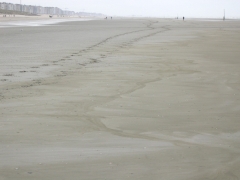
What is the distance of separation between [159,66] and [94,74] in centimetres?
228

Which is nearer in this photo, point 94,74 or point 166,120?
point 166,120

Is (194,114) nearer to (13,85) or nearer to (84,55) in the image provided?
(13,85)

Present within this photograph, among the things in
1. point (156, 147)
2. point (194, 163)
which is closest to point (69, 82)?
point (156, 147)

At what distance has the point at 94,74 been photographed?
350 inches

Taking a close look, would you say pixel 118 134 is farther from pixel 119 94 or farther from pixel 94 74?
pixel 94 74

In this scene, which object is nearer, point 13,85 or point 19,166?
point 19,166

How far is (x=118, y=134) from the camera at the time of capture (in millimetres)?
4535

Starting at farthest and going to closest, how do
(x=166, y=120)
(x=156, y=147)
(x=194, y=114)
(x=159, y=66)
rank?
1. (x=159, y=66)
2. (x=194, y=114)
3. (x=166, y=120)
4. (x=156, y=147)

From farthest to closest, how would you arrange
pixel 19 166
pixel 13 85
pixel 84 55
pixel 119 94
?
pixel 84 55 < pixel 13 85 < pixel 119 94 < pixel 19 166

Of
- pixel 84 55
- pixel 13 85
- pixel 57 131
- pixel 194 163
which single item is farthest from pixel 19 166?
pixel 84 55

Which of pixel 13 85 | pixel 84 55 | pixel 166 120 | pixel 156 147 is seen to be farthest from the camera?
pixel 84 55

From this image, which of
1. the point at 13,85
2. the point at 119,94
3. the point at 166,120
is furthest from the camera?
the point at 13,85

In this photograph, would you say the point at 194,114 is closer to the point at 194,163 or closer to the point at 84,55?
the point at 194,163

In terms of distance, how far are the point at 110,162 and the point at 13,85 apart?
4323 mm
